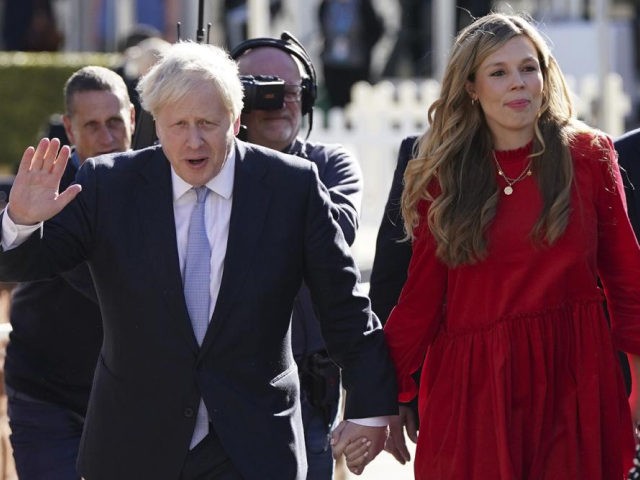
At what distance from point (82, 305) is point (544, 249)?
165cm

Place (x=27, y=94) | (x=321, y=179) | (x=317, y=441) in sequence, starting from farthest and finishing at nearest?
1. (x=27, y=94)
2. (x=321, y=179)
3. (x=317, y=441)

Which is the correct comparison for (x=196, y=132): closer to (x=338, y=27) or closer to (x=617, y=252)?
(x=617, y=252)

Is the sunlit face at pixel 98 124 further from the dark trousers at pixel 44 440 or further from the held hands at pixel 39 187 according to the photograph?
the held hands at pixel 39 187

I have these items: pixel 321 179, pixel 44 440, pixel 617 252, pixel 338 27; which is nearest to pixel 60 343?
pixel 44 440

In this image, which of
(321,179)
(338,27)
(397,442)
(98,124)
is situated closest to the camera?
(397,442)

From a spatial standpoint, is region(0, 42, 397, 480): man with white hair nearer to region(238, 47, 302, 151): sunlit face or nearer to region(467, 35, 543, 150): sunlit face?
region(467, 35, 543, 150): sunlit face

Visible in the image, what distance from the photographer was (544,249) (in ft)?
12.8

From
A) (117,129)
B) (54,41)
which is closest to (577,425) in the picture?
(117,129)

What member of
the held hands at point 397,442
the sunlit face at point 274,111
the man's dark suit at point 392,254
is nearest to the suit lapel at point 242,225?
the man's dark suit at point 392,254

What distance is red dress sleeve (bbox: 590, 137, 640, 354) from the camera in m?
4.00

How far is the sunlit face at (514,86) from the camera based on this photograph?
4.04 meters

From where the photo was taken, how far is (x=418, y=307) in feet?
13.3

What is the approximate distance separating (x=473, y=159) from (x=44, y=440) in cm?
172

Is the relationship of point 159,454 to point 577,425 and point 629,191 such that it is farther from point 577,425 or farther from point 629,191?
point 629,191
